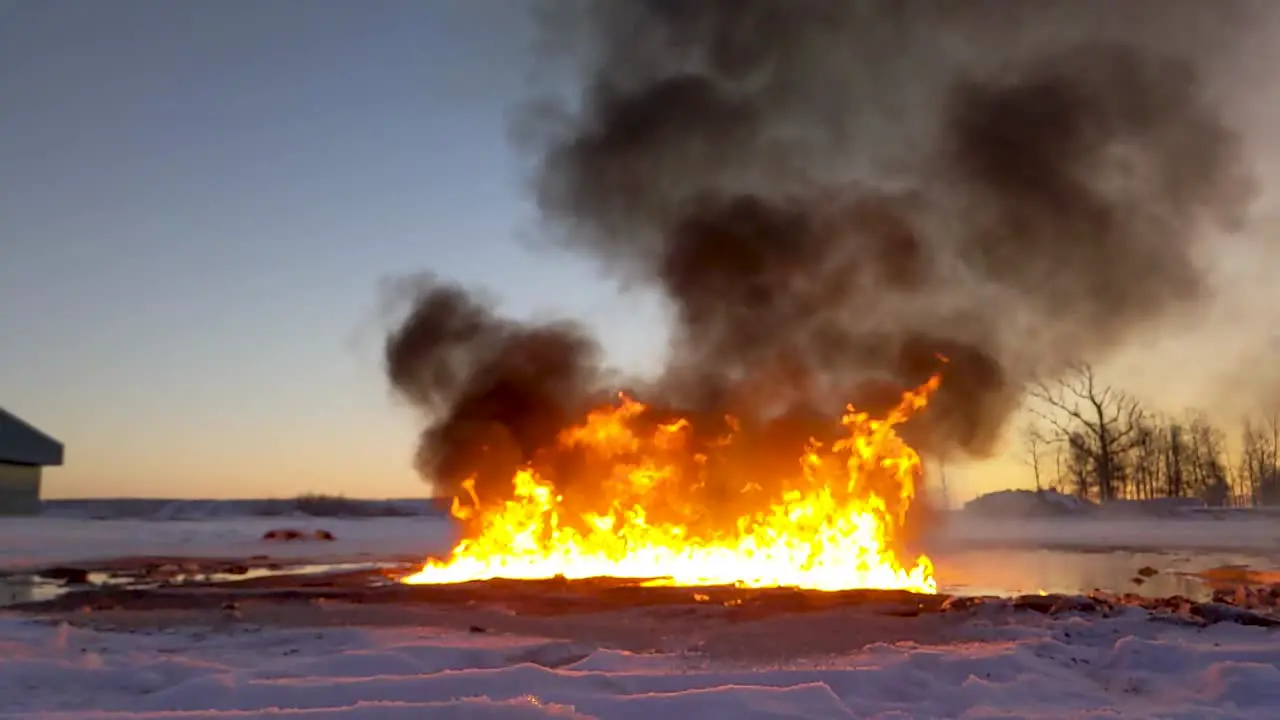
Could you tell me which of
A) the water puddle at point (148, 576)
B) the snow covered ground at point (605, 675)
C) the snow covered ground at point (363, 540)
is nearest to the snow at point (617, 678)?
the snow covered ground at point (605, 675)

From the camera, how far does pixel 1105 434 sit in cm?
6675

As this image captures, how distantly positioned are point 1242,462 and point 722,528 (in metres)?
89.9

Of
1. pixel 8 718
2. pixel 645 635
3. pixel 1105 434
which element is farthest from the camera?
pixel 1105 434

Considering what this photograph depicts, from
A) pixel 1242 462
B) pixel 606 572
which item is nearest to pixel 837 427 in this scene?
pixel 606 572

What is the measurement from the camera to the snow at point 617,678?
7.32 metres

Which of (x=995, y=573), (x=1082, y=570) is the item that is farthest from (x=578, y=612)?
(x=1082, y=570)

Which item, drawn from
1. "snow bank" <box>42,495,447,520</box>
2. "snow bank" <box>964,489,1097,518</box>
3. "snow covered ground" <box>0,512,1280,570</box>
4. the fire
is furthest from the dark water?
"snow bank" <box>42,495,447,520</box>

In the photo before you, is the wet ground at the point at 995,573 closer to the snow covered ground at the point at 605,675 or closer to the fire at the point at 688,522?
the fire at the point at 688,522

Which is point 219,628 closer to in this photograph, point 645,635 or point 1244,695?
point 645,635

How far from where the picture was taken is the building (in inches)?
1645

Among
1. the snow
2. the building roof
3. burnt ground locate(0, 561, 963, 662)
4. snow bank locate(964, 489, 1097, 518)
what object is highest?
the building roof

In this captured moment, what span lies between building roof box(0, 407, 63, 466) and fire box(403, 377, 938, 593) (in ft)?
94.2

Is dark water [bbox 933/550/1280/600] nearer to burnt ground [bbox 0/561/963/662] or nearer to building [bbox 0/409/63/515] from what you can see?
burnt ground [bbox 0/561/963/662]

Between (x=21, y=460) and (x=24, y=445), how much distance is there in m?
0.64
